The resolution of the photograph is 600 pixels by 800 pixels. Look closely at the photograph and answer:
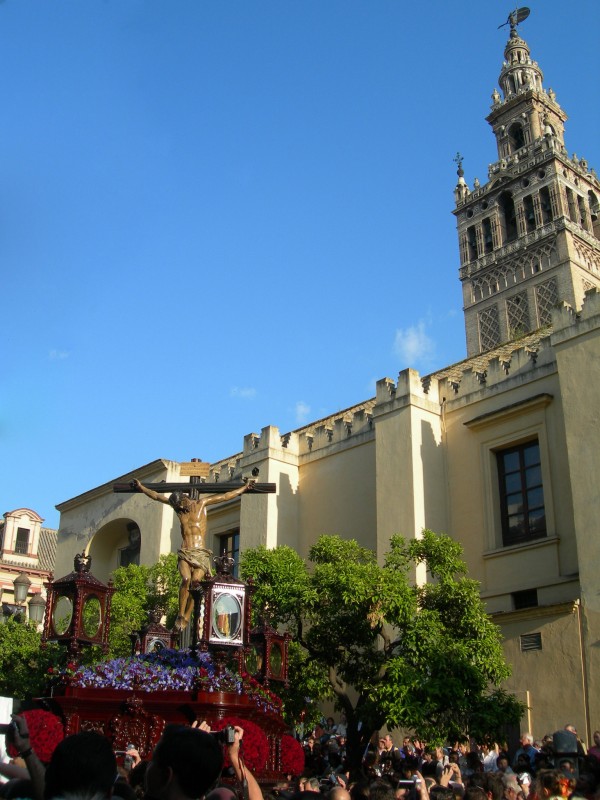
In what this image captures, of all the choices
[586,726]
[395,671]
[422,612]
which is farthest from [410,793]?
[586,726]

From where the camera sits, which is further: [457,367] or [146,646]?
[457,367]

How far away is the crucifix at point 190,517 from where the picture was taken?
44.2ft

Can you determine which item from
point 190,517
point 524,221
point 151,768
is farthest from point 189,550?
point 524,221

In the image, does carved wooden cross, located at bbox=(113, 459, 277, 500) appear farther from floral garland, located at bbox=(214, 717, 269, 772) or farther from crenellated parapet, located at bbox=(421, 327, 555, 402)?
crenellated parapet, located at bbox=(421, 327, 555, 402)

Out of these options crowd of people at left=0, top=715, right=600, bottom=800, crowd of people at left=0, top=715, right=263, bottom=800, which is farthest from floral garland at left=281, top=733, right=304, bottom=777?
crowd of people at left=0, top=715, right=263, bottom=800

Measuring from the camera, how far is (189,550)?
1353cm

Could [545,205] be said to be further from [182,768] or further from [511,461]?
[182,768]

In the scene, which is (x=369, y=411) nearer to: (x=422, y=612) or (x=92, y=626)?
(x=422, y=612)

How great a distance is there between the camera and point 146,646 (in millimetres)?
13711

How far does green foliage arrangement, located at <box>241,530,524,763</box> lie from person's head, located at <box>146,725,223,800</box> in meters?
11.4

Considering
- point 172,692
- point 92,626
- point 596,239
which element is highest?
point 596,239

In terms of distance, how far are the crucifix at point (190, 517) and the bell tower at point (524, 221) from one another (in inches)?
1307

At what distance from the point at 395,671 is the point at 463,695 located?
115 centimetres

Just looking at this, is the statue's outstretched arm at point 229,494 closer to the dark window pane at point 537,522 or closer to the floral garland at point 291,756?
the floral garland at point 291,756
